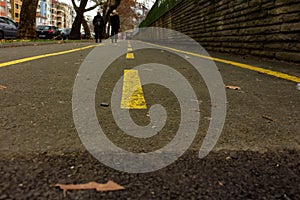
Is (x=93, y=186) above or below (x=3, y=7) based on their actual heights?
below

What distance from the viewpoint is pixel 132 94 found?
2.72m

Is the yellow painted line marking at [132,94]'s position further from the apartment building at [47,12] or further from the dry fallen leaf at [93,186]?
the apartment building at [47,12]

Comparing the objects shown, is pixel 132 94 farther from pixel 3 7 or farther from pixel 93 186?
pixel 3 7

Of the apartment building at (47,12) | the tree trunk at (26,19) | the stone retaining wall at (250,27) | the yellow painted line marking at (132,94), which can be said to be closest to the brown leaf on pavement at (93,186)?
the yellow painted line marking at (132,94)

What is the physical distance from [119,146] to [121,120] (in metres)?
0.46

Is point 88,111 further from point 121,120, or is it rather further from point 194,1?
point 194,1

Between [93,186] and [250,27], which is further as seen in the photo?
[250,27]

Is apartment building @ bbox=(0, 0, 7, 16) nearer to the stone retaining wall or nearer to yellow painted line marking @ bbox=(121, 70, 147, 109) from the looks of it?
the stone retaining wall

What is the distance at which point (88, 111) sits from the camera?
2.12m

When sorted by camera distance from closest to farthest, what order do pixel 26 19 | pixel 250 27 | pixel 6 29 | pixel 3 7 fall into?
pixel 250 27 < pixel 26 19 < pixel 6 29 < pixel 3 7

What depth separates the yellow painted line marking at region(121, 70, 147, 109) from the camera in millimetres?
2328

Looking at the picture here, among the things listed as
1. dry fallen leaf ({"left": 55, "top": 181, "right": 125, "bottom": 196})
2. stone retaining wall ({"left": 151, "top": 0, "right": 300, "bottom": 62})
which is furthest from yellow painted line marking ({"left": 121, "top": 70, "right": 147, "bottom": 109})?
stone retaining wall ({"left": 151, "top": 0, "right": 300, "bottom": 62})

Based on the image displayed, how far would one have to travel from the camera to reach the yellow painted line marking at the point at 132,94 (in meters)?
2.33

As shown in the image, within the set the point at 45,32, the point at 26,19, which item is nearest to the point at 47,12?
the point at 45,32
